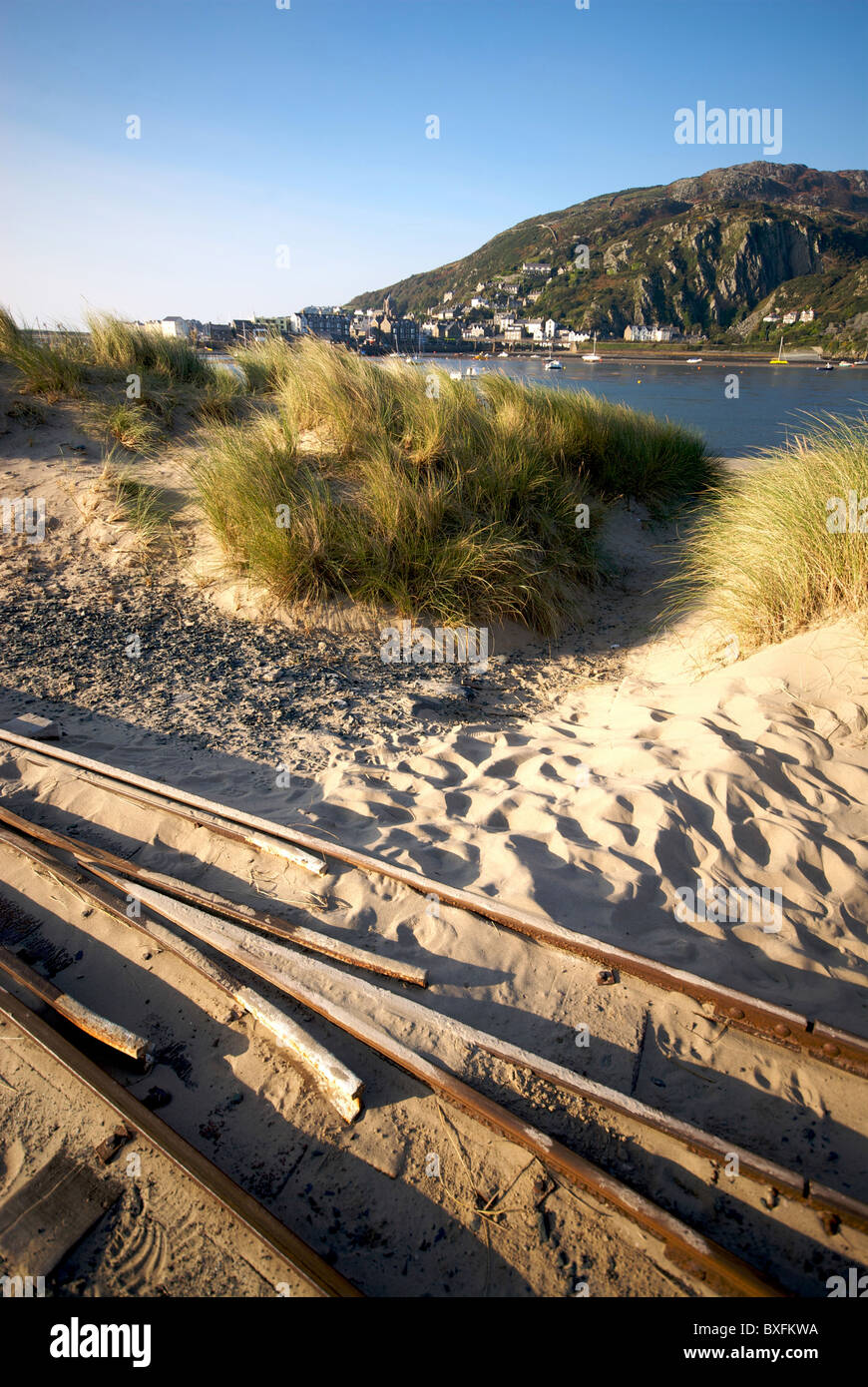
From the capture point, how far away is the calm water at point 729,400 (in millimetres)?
14891

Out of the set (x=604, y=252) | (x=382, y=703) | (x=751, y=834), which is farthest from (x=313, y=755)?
(x=604, y=252)

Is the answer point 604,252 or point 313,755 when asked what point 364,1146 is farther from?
point 604,252

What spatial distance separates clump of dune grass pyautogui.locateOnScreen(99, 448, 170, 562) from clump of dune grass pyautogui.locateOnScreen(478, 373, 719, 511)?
4.15 meters

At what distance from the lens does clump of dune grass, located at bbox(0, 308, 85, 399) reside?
8.36 meters

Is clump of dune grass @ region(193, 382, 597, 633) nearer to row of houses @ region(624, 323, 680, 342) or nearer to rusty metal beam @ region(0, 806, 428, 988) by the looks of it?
rusty metal beam @ region(0, 806, 428, 988)

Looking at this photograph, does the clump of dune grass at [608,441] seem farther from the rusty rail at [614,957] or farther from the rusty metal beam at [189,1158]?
the rusty metal beam at [189,1158]

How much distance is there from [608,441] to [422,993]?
8.70m

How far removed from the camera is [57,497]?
7.17 meters

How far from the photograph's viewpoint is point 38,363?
8.32 meters

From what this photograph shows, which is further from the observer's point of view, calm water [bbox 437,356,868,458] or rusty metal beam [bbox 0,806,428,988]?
calm water [bbox 437,356,868,458]

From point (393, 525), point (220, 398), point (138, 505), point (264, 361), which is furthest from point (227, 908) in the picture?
point (264, 361)

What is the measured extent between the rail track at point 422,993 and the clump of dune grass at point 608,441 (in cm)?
630

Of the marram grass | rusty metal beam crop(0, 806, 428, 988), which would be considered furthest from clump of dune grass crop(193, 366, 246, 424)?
rusty metal beam crop(0, 806, 428, 988)
